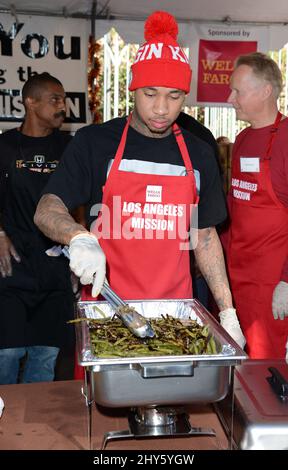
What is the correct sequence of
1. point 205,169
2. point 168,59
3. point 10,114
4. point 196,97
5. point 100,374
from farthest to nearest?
point 196,97 → point 10,114 → point 205,169 → point 168,59 → point 100,374

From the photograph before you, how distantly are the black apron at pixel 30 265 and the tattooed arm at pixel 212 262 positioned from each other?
3.71ft

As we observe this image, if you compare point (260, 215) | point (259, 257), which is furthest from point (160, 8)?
point (259, 257)

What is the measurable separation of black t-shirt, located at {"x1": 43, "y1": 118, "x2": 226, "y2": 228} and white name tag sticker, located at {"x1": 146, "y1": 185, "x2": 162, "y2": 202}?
68mm

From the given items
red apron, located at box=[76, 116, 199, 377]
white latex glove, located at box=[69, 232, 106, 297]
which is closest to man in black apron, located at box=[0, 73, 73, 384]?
red apron, located at box=[76, 116, 199, 377]

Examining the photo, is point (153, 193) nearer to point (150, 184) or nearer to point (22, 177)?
point (150, 184)

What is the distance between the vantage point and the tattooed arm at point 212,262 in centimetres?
181

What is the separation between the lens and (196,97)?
207 inches

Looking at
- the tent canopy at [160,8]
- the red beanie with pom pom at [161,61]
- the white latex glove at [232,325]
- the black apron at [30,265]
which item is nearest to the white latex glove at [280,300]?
the white latex glove at [232,325]

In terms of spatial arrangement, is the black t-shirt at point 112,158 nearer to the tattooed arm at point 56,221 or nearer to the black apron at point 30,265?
the tattooed arm at point 56,221

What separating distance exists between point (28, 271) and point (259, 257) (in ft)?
3.78

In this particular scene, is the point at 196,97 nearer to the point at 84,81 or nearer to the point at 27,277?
the point at 84,81

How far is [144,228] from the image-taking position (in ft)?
5.85

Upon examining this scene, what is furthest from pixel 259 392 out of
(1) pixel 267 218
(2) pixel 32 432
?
(1) pixel 267 218

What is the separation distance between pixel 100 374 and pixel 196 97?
4.53m
